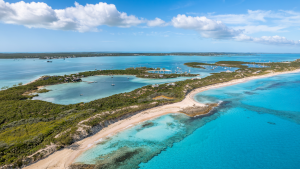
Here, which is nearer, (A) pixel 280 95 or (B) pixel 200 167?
(B) pixel 200 167

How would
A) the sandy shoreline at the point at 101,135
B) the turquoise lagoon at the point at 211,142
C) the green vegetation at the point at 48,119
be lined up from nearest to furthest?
the sandy shoreline at the point at 101,135 → the turquoise lagoon at the point at 211,142 → the green vegetation at the point at 48,119

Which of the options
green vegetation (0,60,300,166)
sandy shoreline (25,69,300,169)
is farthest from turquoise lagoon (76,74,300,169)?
green vegetation (0,60,300,166)

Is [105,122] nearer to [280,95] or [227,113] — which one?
[227,113]

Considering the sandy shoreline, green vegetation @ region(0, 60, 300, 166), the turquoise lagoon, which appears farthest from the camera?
green vegetation @ region(0, 60, 300, 166)

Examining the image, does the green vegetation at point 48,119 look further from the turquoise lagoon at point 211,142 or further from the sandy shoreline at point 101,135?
the turquoise lagoon at point 211,142

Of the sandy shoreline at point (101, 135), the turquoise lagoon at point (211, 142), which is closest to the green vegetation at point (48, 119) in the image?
the sandy shoreline at point (101, 135)

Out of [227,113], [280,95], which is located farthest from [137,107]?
[280,95]

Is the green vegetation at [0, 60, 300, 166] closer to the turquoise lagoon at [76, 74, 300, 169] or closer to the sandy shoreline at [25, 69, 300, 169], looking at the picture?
the sandy shoreline at [25, 69, 300, 169]

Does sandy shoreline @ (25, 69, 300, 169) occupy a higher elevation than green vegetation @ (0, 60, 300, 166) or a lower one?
lower
